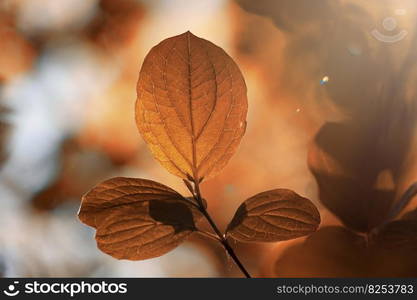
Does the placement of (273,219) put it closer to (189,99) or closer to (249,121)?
(189,99)

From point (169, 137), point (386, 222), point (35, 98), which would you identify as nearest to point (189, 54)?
point (169, 137)

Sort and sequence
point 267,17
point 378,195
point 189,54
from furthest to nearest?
point 267,17 < point 378,195 < point 189,54

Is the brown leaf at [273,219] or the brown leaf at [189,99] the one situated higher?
the brown leaf at [189,99]

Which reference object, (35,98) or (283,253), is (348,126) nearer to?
(283,253)

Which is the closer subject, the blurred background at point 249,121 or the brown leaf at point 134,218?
the brown leaf at point 134,218

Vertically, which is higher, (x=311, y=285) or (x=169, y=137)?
(x=169, y=137)

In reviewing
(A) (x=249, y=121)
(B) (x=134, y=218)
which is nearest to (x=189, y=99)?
(B) (x=134, y=218)
